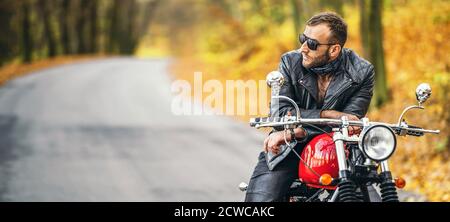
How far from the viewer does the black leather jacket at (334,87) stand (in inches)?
169

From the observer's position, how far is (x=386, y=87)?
1717 centimetres

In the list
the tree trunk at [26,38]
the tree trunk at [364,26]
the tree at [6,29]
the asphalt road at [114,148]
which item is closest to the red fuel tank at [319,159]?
the asphalt road at [114,148]

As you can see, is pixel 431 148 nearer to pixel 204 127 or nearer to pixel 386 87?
pixel 386 87

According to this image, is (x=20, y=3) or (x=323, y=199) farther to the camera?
(x=20, y=3)

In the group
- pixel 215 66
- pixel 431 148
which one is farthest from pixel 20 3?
pixel 431 148

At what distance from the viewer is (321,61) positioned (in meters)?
4.25

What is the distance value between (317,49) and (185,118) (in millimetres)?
15628

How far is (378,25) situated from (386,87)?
145 centimetres

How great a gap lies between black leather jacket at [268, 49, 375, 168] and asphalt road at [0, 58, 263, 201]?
6026 millimetres

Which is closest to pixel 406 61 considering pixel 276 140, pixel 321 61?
pixel 321 61

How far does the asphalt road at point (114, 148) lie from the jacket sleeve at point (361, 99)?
6068 mm

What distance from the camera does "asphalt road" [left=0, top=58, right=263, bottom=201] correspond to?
435 inches

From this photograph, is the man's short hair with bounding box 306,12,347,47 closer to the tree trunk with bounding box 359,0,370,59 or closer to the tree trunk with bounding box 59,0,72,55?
the tree trunk with bounding box 359,0,370,59
